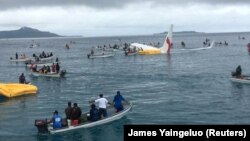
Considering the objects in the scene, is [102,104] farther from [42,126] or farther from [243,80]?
[243,80]

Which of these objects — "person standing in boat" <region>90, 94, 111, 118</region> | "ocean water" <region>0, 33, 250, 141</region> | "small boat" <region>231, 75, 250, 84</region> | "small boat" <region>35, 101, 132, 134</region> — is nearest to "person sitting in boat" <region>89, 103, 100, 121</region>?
"small boat" <region>35, 101, 132, 134</region>

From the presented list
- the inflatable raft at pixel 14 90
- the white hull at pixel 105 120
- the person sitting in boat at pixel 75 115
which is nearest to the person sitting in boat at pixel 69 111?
the person sitting in boat at pixel 75 115

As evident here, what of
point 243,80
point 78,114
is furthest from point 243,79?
point 78,114

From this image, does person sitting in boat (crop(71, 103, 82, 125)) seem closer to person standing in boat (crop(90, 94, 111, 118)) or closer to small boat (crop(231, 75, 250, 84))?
person standing in boat (crop(90, 94, 111, 118))

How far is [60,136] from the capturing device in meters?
28.4

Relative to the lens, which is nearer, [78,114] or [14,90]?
[78,114]

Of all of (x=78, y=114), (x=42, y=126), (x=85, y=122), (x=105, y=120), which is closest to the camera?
(x=42, y=126)

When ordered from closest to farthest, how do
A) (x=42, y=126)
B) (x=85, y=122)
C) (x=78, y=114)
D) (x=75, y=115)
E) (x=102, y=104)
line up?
(x=42, y=126), (x=75, y=115), (x=78, y=114), (x=85, y=122), (x=102, y=104)

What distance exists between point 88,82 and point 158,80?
9.58 m

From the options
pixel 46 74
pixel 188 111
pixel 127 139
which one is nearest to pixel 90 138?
pixel 188 111

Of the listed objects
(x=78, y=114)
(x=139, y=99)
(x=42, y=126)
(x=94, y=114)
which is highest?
(x=78, y=114)

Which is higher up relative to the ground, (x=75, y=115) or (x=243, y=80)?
(x=243, y=80)

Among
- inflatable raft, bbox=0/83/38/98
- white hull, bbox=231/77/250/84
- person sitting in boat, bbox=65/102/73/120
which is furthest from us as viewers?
white hull, bbox=231/77/250/84

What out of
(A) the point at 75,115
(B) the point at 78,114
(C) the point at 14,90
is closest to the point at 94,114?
(B) the point at 78,114
